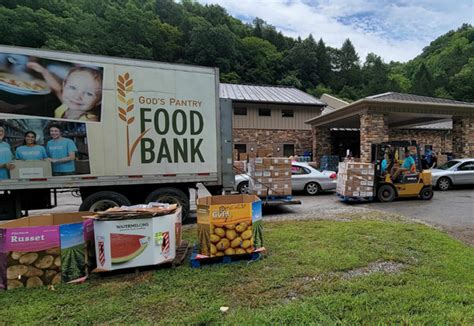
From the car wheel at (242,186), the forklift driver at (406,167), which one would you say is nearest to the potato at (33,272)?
the car wheel at (242,186)

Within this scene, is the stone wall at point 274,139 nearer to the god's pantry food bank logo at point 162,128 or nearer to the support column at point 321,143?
the support column at point 321,143

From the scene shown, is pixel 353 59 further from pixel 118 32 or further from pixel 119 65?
pixel 119 65

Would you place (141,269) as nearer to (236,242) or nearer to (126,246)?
(126,246)

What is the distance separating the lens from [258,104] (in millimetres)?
20906

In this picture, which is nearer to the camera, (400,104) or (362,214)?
(362,214)

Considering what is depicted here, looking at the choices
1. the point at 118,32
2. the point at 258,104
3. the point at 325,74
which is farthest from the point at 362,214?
the point at 325,74

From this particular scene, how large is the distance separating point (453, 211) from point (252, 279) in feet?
24.8

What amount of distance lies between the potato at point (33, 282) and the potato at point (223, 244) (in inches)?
90.0

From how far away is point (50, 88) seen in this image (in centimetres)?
523

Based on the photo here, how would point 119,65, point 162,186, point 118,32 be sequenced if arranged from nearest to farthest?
1. point 119,65
2. point 162,186
3. point 118,32

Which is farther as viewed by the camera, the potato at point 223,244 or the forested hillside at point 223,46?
the forested hillside at point 223,46

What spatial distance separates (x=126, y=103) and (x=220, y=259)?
155 inches

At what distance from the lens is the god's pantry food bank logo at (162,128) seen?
5758mm

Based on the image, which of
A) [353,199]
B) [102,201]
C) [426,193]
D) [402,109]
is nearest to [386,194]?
[353,199]
